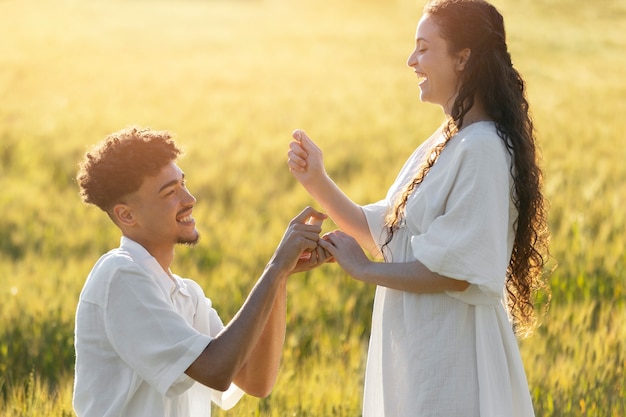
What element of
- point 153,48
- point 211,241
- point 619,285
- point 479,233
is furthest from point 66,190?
point 153,48

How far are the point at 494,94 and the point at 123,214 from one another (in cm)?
108

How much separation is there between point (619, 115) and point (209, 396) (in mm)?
9858

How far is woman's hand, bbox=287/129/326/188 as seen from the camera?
10.8ft

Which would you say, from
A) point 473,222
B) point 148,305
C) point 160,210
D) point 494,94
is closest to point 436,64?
point 494,94

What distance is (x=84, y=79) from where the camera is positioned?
47.5 feet

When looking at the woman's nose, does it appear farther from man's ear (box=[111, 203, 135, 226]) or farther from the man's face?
man's ear (box=[111, 203, 135, 226])

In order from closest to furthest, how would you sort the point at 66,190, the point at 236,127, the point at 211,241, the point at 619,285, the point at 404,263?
1. the point at 404,263
2. the point at 619,285
3. the point at 211,241
4. the point at 66,190
5. the point at 236,127

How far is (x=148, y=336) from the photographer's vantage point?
8.92 feet

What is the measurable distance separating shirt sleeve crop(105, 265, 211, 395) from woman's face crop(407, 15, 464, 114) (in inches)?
38.1

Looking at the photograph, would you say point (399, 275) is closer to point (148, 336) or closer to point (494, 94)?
point (494, 94)

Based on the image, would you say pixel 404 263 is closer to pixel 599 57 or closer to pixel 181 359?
pixel 181 359

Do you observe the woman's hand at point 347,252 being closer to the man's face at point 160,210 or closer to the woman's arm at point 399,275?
the woman's arm at point 399,275

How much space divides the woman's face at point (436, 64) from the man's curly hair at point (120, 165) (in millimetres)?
768

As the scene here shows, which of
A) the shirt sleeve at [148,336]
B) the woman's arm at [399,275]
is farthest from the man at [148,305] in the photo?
the woman's arm at [399,275]
